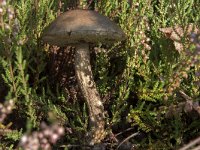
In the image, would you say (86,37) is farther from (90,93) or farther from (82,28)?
(90,93)

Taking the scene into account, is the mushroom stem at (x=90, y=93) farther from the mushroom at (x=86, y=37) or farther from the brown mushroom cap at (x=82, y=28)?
the brown mushroom cap at (x=82, y=28)

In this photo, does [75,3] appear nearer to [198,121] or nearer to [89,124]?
[89,124]

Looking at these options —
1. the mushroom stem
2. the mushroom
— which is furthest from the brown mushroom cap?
the mushroom stem

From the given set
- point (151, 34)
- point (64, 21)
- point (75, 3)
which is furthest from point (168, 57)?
point (75, 3)

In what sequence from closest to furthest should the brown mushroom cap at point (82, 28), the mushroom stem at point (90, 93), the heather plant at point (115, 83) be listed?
1. the brown mushroom cap at point (82, 28)
2. the heather plant at point (115, 83)
3. the mushroom stem at point (90, 93)

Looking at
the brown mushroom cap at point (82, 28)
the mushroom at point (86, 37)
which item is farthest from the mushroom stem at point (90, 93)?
the brown mushroom cap at point (82, 28)

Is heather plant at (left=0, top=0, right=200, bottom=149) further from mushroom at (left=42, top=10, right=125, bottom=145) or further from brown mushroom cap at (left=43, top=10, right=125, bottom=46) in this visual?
brown mushroom cap at (left=43, top=10, right=125, bottom=46)
